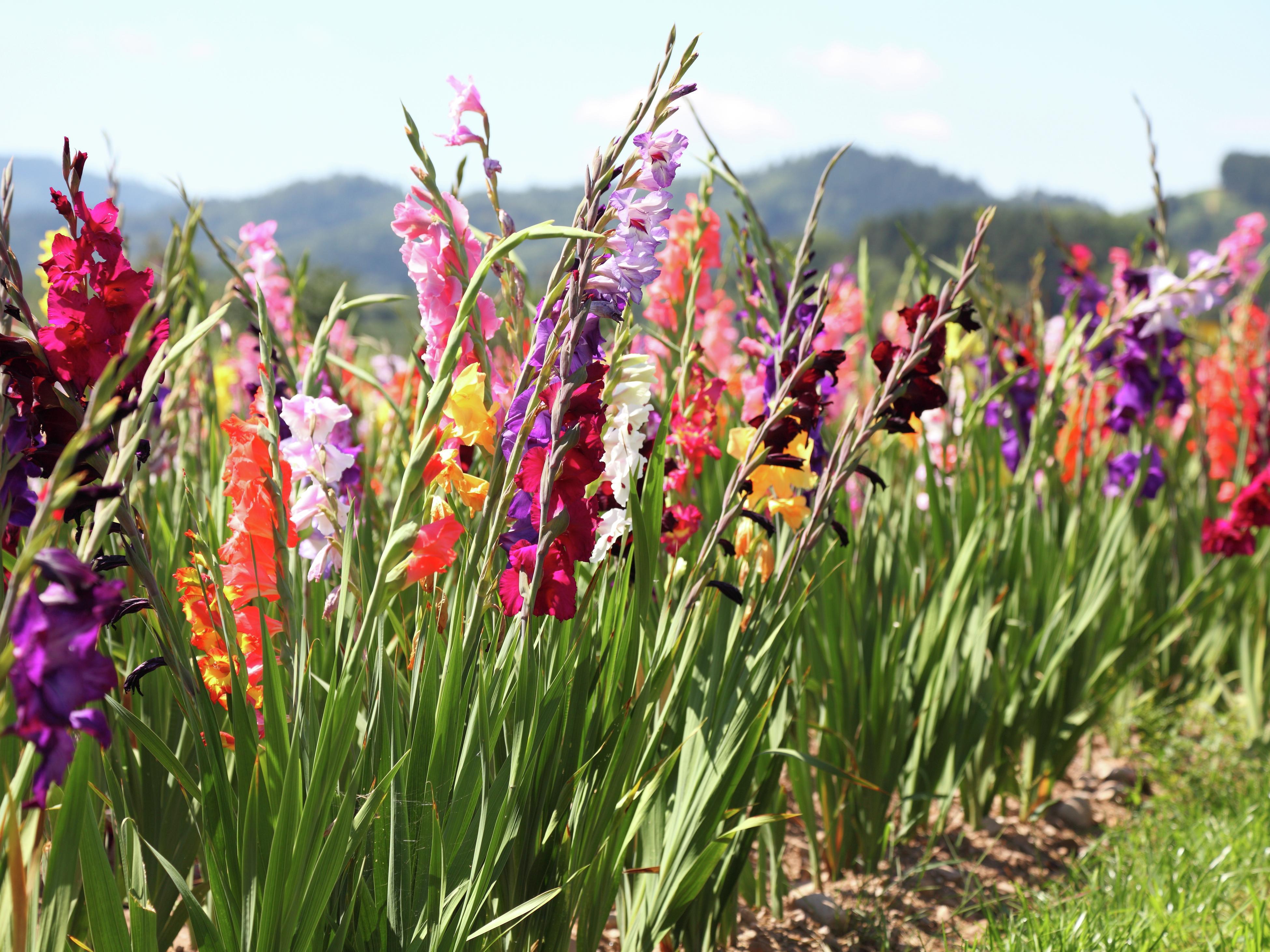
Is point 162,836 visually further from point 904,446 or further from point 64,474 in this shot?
point 904,446

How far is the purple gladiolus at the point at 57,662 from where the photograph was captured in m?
0.69

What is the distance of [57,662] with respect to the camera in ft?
2.31

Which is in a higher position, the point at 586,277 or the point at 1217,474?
the point at 586,277

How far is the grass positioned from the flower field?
0.27m

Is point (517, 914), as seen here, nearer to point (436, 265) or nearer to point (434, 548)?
point (434, 548)

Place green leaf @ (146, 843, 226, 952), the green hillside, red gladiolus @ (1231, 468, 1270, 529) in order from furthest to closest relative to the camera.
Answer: the green hillside, red gladiolus @ (1231, 468, 1270, 529), green leaf @ (146, 843, 226, 952)

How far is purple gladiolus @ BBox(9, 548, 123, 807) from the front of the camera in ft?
2.28

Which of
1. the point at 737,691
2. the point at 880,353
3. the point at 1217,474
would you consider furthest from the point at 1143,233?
the point at 737,691

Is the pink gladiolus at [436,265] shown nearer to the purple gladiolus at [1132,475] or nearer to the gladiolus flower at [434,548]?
the gladiolus flower at [434,548]

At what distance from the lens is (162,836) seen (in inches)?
61.1

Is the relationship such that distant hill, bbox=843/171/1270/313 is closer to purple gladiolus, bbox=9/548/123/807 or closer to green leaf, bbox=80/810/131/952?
green leaf, bbox=80/810/131/952

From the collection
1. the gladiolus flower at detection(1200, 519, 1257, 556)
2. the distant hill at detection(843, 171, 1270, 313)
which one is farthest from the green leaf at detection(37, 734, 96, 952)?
the distant hill at detection(843, 171, 1270, 313)

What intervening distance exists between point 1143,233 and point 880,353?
271 cm

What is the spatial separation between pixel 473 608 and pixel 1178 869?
2.19 meters
